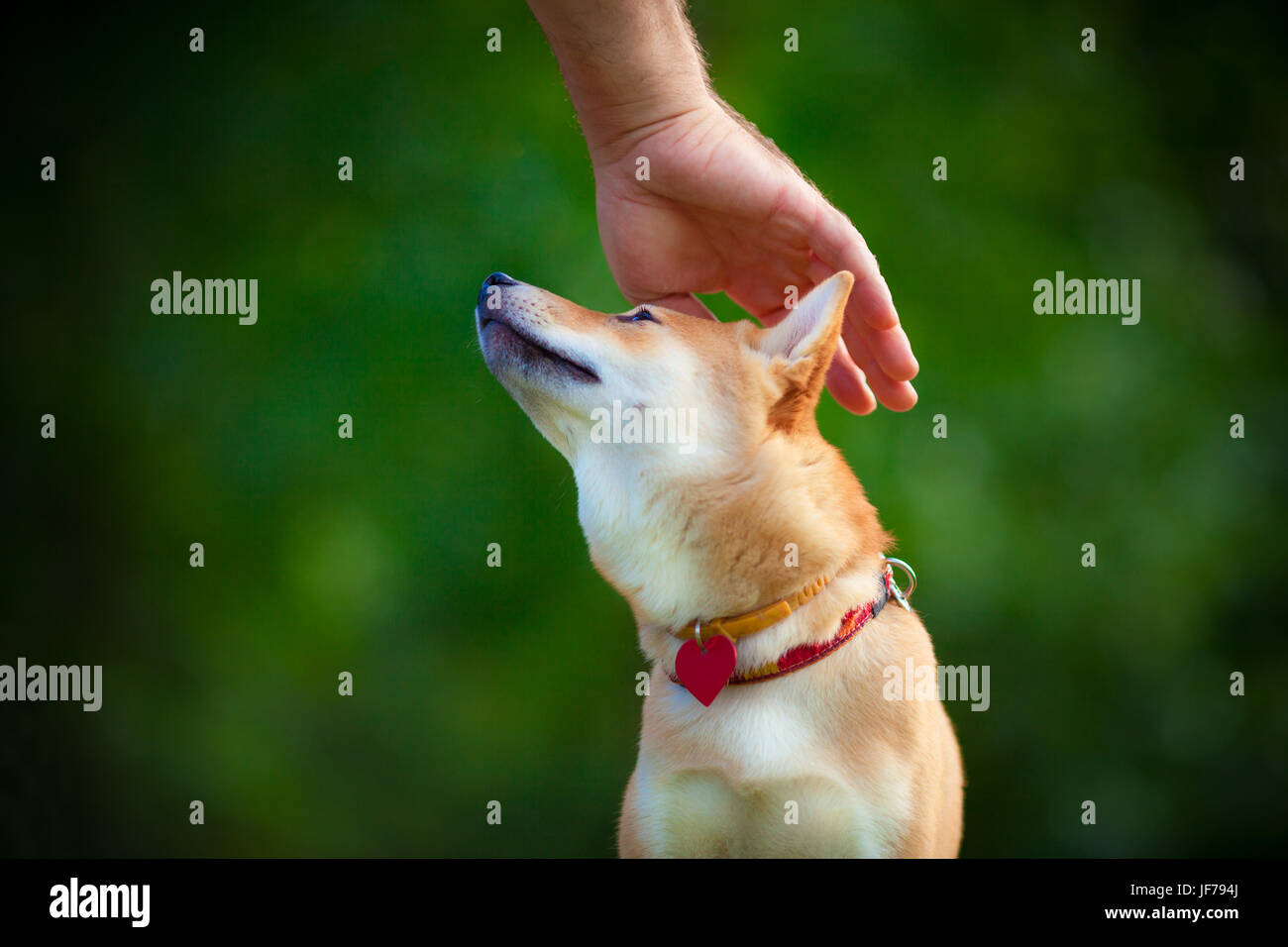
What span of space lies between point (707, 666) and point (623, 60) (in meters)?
1.43

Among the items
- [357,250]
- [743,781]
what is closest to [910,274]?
[357,250]

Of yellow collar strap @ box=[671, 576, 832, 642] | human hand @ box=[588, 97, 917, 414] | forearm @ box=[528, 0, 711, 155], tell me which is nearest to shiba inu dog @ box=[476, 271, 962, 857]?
yellow collar strap @ box=[671, 576, 832, 642]

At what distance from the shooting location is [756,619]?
2.02 m

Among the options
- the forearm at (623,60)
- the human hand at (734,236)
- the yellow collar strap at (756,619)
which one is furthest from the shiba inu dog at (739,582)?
the forearm at (623,60)

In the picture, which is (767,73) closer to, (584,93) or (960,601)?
(584,93)

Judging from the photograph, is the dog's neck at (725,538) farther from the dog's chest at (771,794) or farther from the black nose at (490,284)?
the black nose at (490,284)

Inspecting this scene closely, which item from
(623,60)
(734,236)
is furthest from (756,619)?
(623,60)

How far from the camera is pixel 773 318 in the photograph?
282cm

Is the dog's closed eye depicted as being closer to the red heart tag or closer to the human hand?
the human hand

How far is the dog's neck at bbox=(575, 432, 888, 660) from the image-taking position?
2.03 meters

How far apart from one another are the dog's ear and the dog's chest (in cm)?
62

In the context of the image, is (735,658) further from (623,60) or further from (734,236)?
(623,60)

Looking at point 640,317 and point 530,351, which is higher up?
point 640,317

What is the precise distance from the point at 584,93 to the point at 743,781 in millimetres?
1652
